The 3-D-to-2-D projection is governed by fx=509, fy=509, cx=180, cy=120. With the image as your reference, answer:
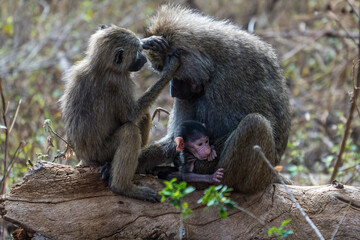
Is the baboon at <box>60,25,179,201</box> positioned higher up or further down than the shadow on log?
higher up

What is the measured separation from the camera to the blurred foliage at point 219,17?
27.3 feet

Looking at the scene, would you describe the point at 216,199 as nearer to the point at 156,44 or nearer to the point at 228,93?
the point at 228,93

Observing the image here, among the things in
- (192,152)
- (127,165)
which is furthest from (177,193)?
(192,152)

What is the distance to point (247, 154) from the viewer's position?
4242 mm

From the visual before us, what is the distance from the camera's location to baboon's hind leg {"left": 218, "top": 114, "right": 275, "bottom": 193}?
166 inches

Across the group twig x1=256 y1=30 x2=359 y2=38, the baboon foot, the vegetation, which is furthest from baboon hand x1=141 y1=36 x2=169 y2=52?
twig x1=256 y1=30 x2=359 y2=38

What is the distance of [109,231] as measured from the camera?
4.16 m

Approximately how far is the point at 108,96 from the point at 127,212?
1.01 metres

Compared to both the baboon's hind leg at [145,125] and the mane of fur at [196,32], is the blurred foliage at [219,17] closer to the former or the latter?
the baboon's hind leg at [145,125]

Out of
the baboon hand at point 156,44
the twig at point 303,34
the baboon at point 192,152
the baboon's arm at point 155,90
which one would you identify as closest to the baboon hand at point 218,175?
the baboon at point 192,152

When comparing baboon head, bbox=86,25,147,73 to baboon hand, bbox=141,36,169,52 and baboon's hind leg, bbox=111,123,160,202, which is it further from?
baboon's hind leg, bbox=111,123,160,202

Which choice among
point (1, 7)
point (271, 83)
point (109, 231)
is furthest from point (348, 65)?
point (1, 7)

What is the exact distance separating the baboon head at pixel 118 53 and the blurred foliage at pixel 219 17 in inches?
121

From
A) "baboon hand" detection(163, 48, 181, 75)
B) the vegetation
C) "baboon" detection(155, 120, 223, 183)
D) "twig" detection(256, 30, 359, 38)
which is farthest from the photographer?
"twig" detection(256, 30, 359, 38)
